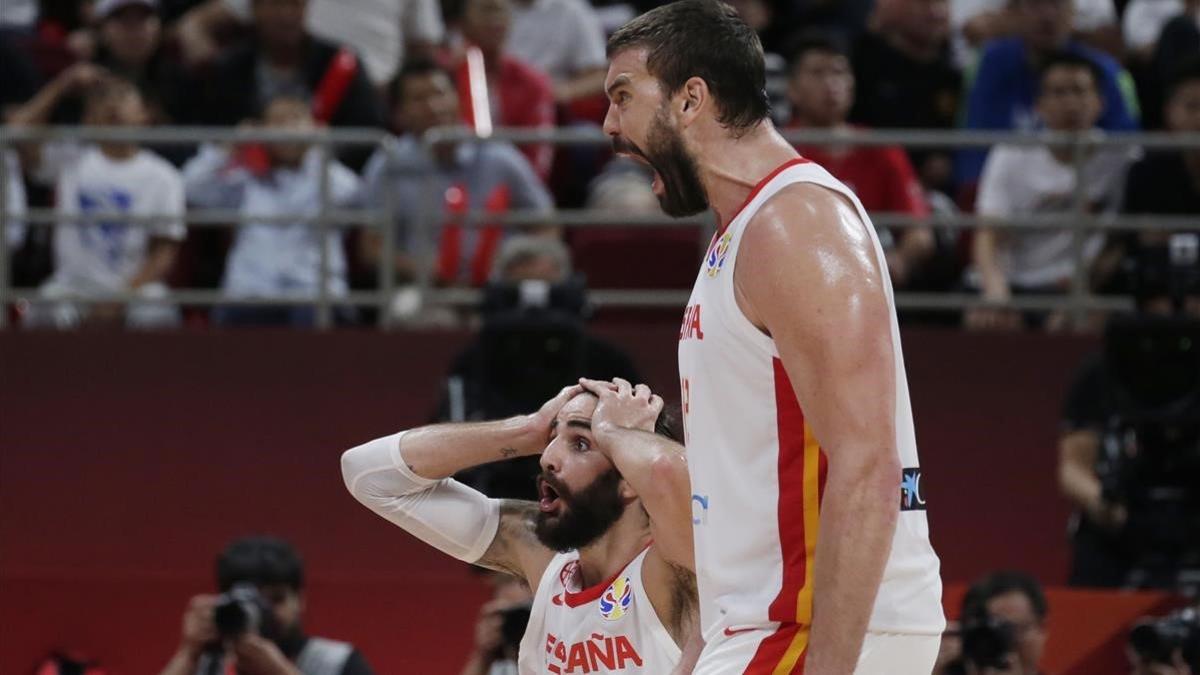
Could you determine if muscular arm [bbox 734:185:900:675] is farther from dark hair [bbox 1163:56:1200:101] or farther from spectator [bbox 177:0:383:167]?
Answer: spectator [bbox 177:0:383:167]

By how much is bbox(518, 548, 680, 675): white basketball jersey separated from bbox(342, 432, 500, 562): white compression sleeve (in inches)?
9.7

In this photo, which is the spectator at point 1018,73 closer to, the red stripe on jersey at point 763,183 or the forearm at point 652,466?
the forearm at point 652,466

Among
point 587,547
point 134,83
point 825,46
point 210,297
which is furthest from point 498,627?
point 134,83

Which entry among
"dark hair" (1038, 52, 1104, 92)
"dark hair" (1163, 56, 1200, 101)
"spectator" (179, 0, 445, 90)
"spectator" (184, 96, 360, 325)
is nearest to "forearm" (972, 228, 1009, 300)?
"dark hair" (1038, 52, 1104, 92)

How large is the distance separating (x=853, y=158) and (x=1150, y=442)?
2561 millimetres

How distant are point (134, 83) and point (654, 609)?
6.91 metres

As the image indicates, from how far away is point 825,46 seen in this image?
10.7 meters

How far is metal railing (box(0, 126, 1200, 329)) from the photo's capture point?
32.4ft

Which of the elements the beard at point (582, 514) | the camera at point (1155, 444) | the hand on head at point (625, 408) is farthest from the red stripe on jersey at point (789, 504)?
the camera at point (1155, 444)

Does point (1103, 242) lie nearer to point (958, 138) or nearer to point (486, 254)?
point (958, 138)

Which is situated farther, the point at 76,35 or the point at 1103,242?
the point at 76,35

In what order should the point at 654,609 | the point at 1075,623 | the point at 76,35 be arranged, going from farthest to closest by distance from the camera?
the point at 76,35 < the point at 1075,623 < the point at 654,609

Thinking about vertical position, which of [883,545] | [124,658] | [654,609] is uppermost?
[883,545]

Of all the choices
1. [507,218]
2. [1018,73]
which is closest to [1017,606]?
[507,218]
